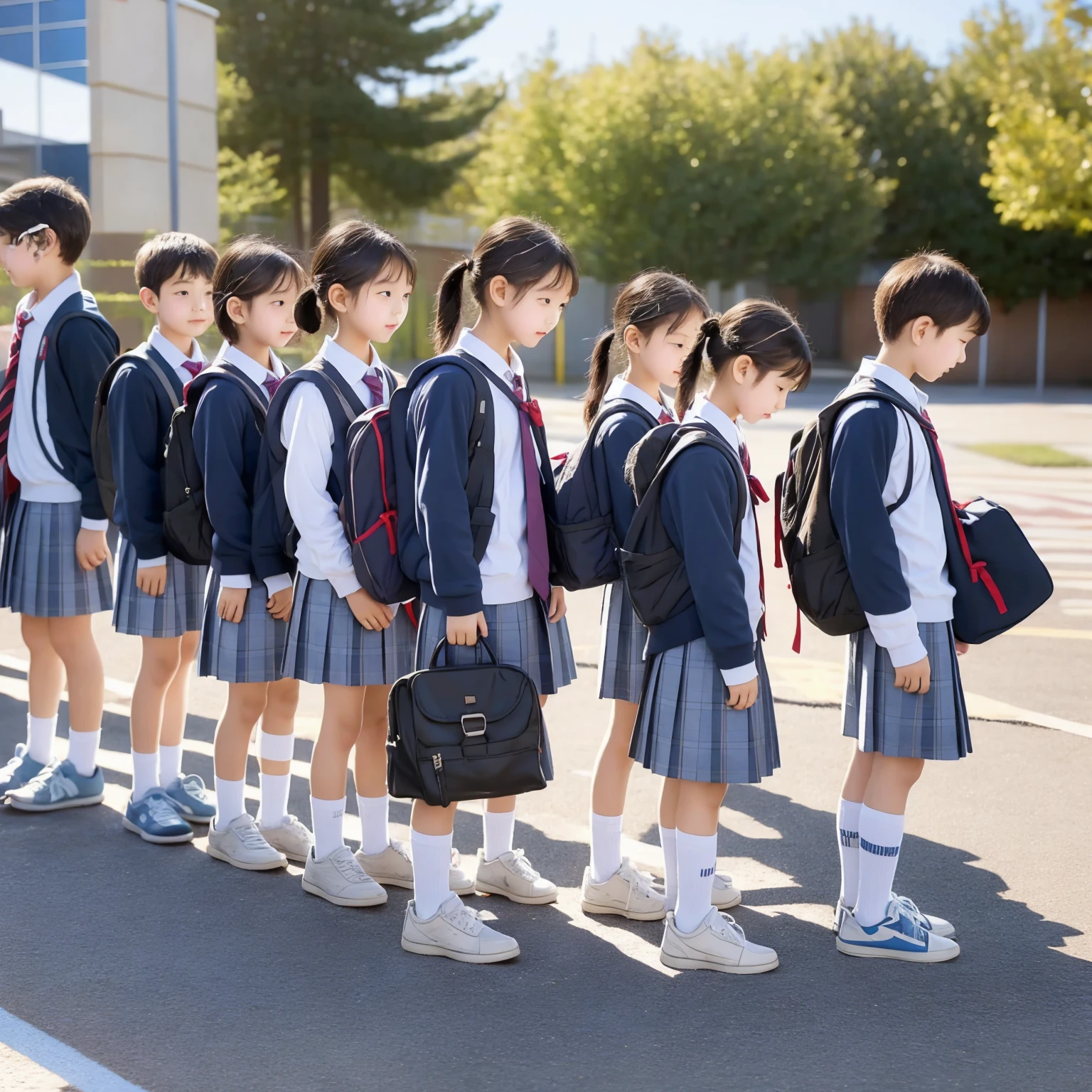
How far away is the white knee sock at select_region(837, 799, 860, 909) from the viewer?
11.4 ft

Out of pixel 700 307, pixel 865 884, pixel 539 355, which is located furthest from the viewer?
pixel 539 355

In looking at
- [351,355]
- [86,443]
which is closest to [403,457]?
[351,355]

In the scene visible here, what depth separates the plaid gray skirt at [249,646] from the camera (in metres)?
3.79

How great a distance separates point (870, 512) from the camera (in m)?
3.11

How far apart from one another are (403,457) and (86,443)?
146cm

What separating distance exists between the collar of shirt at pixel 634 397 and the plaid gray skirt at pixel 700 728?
68 cm

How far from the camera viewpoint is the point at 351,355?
3578 millimetres

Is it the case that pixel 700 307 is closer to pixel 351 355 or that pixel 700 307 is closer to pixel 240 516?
pixel 351 355

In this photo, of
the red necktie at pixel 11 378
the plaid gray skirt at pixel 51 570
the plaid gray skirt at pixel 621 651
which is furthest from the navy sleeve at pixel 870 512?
the red necktie at pixel 11 378

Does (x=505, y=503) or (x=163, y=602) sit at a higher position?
(x=505, y=503)

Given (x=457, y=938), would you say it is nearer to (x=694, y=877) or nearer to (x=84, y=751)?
(x=694, y=877)

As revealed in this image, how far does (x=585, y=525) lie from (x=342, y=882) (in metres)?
1.20

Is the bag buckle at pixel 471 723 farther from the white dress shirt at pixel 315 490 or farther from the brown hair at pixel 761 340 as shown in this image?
the brown hair at pixel 761 340

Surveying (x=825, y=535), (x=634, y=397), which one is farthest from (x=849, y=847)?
(x=634, y=397)
